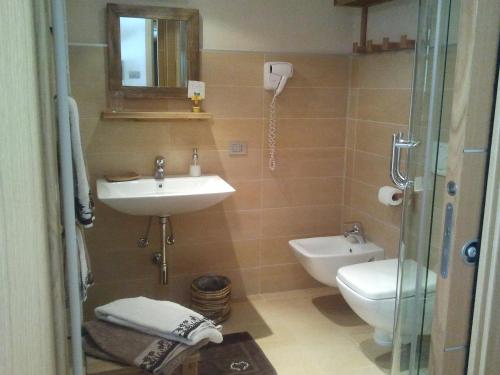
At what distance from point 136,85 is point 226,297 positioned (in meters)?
1.39

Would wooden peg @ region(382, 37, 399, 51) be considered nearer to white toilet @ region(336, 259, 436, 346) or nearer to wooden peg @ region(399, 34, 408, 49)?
wooden peg @ region(399, 34, 408, 49)

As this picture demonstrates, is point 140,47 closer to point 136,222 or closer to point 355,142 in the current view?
point 136,222

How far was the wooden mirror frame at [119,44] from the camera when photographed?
2719 millimetres

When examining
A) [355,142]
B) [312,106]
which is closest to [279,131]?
[312,106]

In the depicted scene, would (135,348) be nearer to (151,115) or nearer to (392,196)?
(151,115)

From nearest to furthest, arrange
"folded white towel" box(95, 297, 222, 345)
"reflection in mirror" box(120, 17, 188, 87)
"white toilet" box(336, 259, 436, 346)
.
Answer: "folded white towel" box(95, 297, 222, 345) → "white toilet" box(336, 259, 436, 346) → "reflection in mirror" box(120, 17, 188, 87)

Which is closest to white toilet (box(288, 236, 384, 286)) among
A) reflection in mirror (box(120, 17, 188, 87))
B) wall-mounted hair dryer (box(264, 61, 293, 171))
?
wall-mounted hair dryer (box(264, 61, 293, 171))

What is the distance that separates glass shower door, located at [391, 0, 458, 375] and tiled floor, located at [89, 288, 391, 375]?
1157 mm

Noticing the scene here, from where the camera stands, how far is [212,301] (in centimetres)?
298

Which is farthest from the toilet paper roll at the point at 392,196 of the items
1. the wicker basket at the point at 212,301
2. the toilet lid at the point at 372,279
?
the wicker basket at the point at 212,301

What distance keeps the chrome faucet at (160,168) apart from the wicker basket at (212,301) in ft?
2.39

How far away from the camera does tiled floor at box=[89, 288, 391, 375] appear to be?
8.41 ft

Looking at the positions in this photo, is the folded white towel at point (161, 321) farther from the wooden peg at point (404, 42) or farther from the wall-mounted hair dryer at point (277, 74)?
the wooden peg at point (404, 42)

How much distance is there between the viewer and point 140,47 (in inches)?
110
